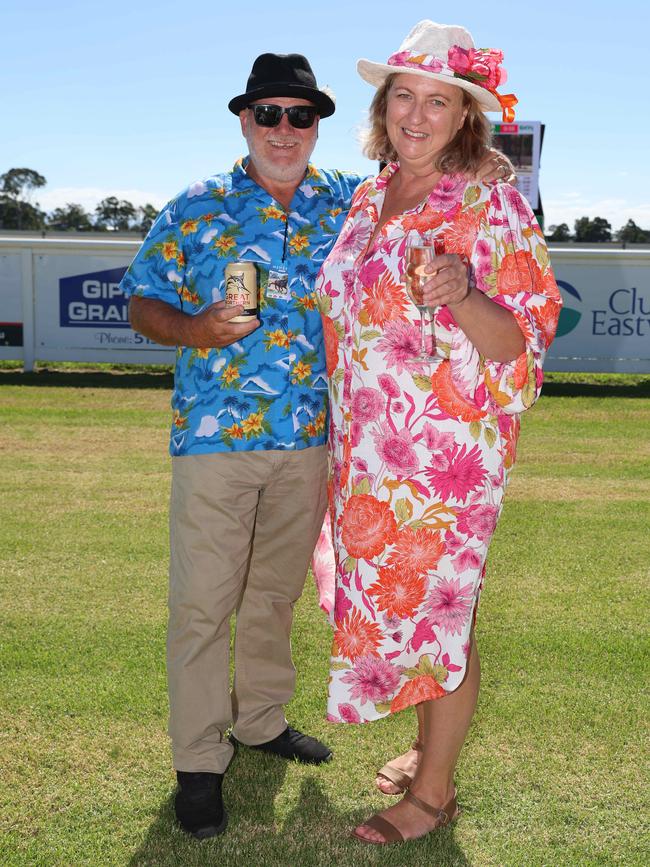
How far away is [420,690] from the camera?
2.98m

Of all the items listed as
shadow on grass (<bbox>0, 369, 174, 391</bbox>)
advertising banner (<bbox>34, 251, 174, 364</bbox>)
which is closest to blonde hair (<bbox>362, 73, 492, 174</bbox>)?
shadow on grass (<bbox>0, 369, 174, 391</bbox>)

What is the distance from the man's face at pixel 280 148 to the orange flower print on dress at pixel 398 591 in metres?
1.31

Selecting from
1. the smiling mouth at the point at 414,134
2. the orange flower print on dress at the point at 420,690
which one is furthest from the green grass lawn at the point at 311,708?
the smiling mouth at the point at 414,134

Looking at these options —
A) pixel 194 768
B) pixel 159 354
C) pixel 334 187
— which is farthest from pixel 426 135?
pixel 159 354

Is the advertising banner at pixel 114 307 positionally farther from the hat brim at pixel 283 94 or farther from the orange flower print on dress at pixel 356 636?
the orange flower print on dress at pixel 356 636

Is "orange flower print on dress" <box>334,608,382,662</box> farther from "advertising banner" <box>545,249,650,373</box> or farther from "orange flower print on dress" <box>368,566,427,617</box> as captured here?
"advertising banner" <box>545,249,650,373</box>

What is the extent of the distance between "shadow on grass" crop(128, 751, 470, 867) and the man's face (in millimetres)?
2007

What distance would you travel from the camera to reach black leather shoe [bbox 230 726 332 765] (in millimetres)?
3541

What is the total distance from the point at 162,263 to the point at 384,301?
32.8 inches

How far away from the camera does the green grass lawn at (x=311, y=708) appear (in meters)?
3.05

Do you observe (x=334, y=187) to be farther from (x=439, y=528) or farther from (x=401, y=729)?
(x=401, y=729)

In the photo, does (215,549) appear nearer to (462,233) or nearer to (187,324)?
(187,324)

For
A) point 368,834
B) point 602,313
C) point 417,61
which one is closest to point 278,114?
point 417,61

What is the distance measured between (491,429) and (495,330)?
33cm
